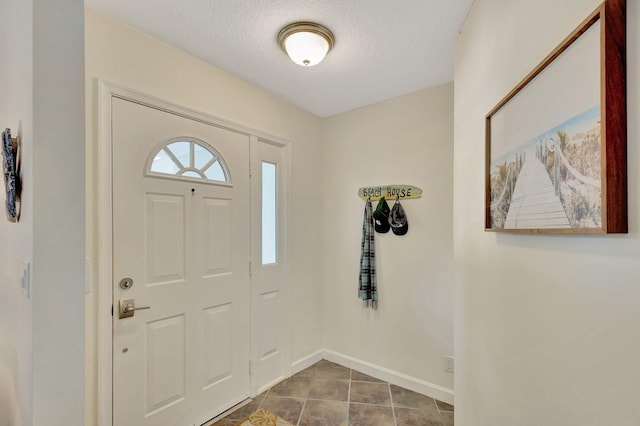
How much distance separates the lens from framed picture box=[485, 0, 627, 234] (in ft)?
1.79

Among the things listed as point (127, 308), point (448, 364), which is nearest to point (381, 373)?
point (448, 364)

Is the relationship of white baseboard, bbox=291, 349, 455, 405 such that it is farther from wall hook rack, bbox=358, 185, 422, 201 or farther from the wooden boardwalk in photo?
the wooden boardwalk in photo

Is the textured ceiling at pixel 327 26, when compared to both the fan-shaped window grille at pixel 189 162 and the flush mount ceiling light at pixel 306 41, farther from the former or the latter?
the fan-shaped window grille at pixel 189 162

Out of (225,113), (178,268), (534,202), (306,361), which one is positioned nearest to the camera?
(534,202)

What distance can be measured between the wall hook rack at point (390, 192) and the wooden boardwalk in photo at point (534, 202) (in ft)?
4.67

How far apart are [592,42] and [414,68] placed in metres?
1.59

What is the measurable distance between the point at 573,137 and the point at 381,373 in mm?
2426

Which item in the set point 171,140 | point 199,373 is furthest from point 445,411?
point 171,140

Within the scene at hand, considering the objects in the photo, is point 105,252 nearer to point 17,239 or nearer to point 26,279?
point 17,239

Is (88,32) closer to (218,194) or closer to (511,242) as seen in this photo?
(218,194)

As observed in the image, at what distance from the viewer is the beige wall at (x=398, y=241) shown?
2.25 m

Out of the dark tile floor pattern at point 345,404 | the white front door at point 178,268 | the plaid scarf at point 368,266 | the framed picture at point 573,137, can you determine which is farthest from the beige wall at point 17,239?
the plaid scarf at point 368,266

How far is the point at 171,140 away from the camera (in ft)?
6.02

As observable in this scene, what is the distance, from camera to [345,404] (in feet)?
7.13
